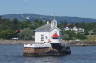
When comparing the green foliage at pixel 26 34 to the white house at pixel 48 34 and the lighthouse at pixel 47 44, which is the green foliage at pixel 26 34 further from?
the white house at pixel 48 34

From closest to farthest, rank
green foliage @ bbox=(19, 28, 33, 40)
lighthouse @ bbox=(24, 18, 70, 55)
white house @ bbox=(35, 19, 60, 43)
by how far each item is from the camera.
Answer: lighthouse @ bbox=(24, 18, 70, 55), white house @ bbox=(35, 19, 60, 43), green foliage @ bbox=(19, 28, 33, 40)

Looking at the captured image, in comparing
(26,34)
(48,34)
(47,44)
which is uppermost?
(48,34)

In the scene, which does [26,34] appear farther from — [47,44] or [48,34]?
[47,44]

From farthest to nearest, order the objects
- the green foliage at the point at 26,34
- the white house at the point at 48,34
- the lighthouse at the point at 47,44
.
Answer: the green foliage at the point at 26,34 → the white house at the point at 48,34 → the lighthouse at the point at 47,44

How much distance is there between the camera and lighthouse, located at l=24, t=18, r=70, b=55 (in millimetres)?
70125

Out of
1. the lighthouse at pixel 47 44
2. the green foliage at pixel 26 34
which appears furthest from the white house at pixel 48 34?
the green foliage at pixel 26 34

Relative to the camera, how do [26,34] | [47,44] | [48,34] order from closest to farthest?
[47,44] < [48,34] < [26,34]

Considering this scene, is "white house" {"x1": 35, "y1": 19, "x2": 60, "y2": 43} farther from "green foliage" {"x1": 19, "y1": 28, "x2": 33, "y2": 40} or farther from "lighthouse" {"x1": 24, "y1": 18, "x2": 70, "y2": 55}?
"green foliage" {"x1": 19, "y1": 28, "x2": 33, "y2": 40}

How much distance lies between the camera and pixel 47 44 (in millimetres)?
71125

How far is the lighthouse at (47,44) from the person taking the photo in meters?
70.1

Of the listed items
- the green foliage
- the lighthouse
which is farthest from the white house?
the green foliage

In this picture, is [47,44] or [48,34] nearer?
[47,44]

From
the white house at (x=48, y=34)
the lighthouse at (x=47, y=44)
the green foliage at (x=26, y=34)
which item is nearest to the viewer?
the lighthouse at (x=47, y=44)

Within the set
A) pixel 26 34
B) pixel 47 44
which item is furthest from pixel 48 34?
pixel 26 34
